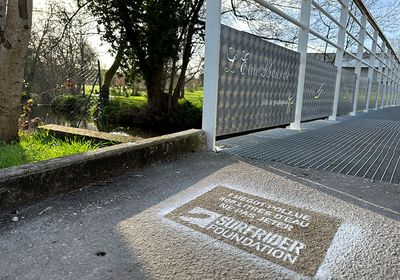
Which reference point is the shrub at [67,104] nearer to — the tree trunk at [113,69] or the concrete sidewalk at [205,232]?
the tree trunk at [113,69]

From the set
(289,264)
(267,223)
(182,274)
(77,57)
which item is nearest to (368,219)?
(267,223)

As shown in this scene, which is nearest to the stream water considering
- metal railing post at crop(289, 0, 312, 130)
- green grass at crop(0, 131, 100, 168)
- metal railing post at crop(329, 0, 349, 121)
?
green grass at crop(0, 131, 100, 168)

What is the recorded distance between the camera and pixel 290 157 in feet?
12.7

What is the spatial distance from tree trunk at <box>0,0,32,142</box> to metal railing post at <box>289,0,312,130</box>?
4.82m

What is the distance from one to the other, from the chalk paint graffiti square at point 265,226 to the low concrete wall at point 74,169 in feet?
2.82

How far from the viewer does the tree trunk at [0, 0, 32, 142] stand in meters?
3.53

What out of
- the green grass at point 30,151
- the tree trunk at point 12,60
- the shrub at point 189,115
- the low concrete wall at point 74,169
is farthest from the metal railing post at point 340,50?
the tree trunk at point 12,60

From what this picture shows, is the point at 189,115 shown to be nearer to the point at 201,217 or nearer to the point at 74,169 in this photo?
the point at 74,169

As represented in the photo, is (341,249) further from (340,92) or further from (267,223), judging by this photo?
(340,92)

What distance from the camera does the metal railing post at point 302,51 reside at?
20.3ft

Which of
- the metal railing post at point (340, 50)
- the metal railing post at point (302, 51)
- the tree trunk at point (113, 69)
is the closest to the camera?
the metal railing post at point (302, 51)

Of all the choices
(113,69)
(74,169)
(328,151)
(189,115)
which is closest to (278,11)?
(328,151)

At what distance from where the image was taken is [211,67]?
377 centimetres

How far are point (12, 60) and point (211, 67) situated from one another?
90.2 inches
